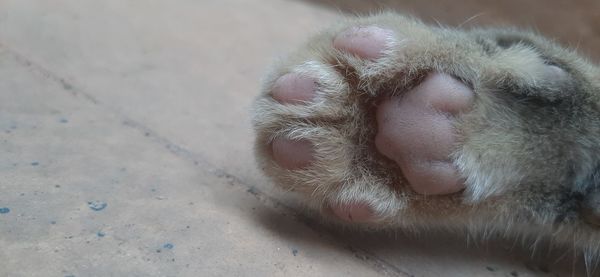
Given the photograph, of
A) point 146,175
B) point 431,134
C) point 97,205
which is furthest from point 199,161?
point 431,134

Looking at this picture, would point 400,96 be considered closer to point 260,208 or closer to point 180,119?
point 260,208

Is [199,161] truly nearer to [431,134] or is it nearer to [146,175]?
[146,175]

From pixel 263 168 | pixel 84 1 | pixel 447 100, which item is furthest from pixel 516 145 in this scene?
pixel 84 1

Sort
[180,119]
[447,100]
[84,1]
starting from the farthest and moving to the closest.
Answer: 1. [84,1]
2. [180,119]
3. [447,100]

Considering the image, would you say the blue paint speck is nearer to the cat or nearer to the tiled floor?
the tiled floor

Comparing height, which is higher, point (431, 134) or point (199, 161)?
point (431, 134)

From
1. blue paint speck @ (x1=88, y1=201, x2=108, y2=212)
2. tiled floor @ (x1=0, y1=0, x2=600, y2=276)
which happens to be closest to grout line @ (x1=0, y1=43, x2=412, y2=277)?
tiled floor @ (x1=0, y1=0, x2=600, y2=276)

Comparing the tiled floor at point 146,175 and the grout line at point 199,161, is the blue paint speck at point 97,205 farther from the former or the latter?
the grout line at point 199,161
